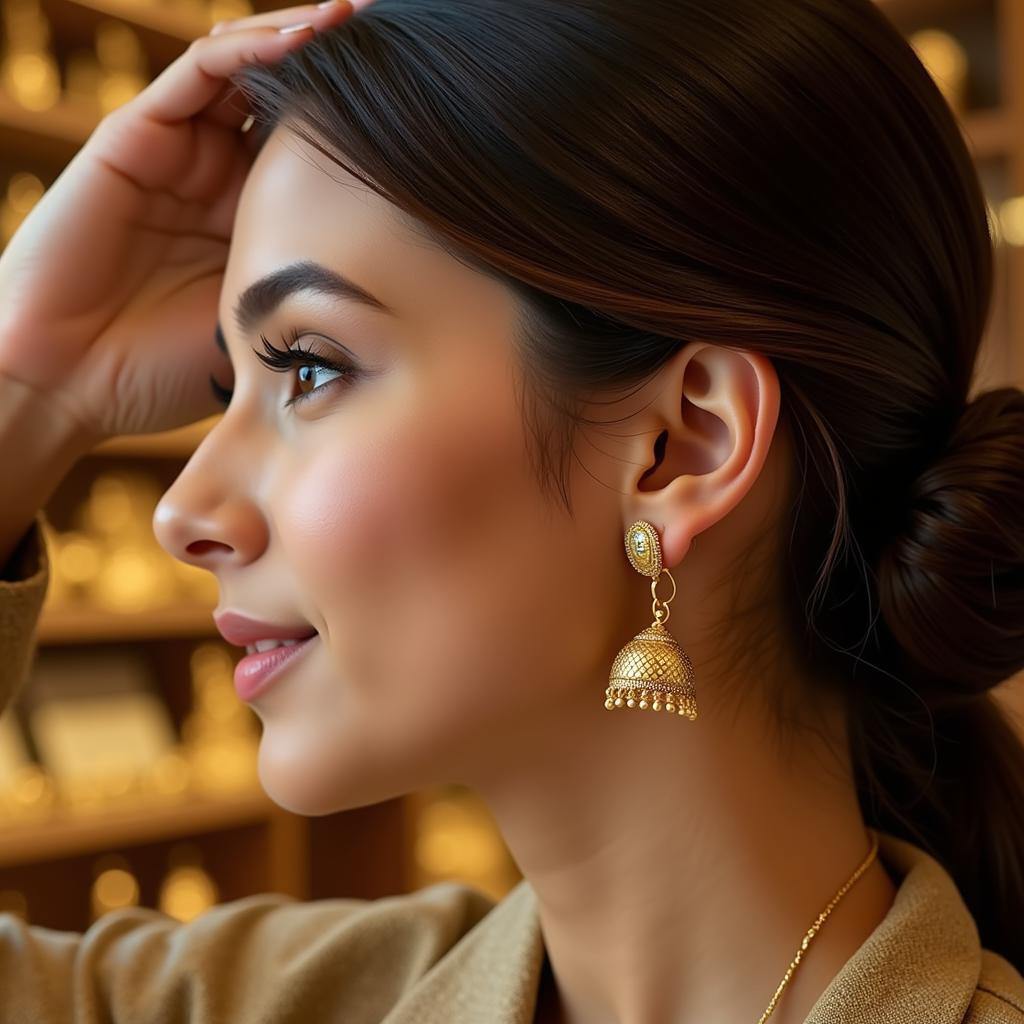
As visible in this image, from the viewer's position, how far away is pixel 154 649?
285 centimetres

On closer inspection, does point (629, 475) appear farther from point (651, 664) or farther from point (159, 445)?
point (159, 445)

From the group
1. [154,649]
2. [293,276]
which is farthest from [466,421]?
[154,649]

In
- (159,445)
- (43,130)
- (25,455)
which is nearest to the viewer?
(25,455)

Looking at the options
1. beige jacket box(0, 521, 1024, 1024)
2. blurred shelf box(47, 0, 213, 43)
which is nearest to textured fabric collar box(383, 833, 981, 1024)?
beige jacket box(0, 521, 1024, 1024)

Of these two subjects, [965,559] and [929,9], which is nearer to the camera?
[965,559]

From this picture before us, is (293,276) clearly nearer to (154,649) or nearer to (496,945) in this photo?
(496,945)

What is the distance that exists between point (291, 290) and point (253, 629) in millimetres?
248

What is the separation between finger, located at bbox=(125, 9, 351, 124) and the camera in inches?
41.4

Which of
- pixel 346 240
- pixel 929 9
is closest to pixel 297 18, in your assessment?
pixel 346 240

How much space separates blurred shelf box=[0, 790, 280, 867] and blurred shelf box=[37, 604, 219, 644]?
0.33 metres

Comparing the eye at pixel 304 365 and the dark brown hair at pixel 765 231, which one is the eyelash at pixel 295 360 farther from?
the dark brown hair at pixel 765 231

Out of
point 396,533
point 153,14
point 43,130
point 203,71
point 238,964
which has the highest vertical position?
point 153,14

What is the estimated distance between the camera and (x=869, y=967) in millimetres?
876

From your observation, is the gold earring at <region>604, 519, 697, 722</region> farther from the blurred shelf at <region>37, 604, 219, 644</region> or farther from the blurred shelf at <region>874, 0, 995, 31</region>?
the blurred shelf at <region>874, 0, 995, 31</region>
